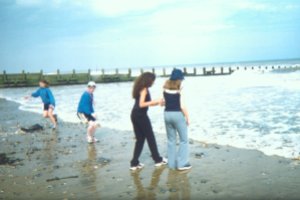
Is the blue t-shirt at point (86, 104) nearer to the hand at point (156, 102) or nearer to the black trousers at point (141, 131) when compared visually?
the black trousers at point (141, 131)

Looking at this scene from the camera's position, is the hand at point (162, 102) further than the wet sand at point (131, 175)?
Yes

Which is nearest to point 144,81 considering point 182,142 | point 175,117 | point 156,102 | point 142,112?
point 156,102

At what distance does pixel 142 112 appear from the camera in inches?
270

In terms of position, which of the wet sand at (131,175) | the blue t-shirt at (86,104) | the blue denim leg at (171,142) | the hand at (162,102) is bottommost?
the wet sand at (131,175)

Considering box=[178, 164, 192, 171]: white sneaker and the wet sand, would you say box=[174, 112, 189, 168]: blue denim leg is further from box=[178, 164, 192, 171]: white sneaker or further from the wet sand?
the wet sand

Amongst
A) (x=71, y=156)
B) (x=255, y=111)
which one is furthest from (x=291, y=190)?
(x=255, y=111)

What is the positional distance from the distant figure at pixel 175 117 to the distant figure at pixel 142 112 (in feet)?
0.73

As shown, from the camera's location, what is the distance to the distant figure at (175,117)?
21.5ft

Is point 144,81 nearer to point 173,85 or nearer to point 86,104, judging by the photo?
point 173,85

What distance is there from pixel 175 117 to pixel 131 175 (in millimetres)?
1329

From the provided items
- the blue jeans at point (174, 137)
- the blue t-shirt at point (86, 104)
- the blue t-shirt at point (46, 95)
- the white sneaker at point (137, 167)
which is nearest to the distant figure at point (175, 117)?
the blue jeans at point (174, 137)

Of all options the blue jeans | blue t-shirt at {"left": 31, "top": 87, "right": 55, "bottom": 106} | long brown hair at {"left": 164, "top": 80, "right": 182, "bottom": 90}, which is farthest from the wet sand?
blue t-shirt at {"left": 31, "top": 87, "right": 55, "bottom": 106}

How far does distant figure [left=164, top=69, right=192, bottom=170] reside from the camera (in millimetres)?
6547

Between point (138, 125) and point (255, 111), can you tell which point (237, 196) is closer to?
point (138, 125)
